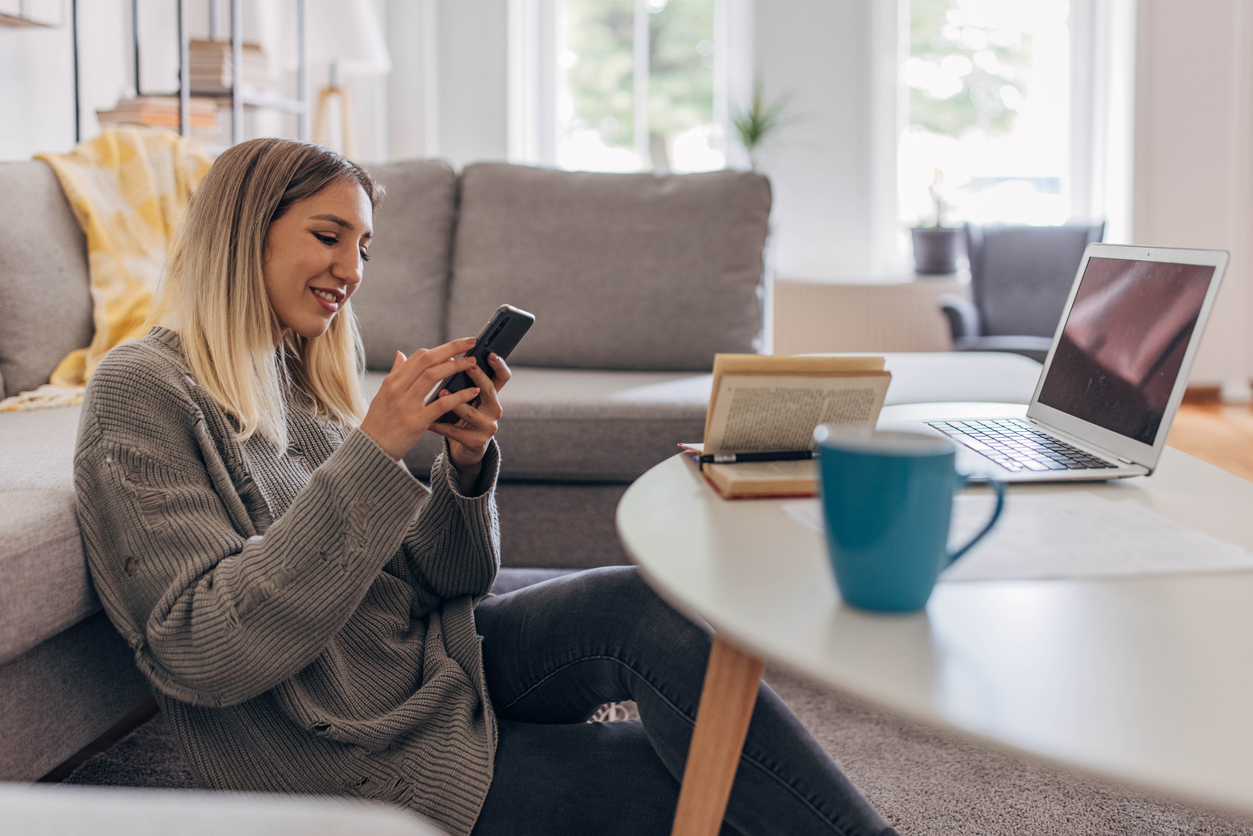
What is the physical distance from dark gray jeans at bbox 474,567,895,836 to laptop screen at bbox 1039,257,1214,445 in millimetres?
429

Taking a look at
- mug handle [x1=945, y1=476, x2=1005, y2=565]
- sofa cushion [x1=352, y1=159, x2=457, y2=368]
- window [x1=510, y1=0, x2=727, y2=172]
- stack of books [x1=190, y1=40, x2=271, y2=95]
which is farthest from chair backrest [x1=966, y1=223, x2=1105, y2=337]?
mug handle [x1=945, y1=476, x2=1005, y2=565]

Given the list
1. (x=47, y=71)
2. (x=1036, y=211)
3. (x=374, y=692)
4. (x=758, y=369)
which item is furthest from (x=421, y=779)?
(x=1036, y=211)

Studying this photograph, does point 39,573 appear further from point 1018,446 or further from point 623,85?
point 623,85

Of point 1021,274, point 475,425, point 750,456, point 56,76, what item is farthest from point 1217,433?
point 56,76

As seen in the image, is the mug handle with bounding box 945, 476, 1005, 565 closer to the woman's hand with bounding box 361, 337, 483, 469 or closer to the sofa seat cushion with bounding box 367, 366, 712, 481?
the woman's hand with bounding box 361, 337, 483, 469

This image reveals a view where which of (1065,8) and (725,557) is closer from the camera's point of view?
(725,557)

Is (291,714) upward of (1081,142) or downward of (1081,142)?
downward

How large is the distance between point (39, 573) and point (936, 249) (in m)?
3.81

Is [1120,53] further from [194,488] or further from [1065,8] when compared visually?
[194,488]

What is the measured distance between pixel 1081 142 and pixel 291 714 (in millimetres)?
4619

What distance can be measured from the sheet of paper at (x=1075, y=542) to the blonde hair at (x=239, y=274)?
1.76 feet

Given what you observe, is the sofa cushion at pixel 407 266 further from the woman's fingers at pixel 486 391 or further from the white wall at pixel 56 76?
the woman's fingers at pixel 486 391

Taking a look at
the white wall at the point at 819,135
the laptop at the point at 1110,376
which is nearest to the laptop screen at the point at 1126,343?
the laptop at the point at 1110,376

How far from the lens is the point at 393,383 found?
791 mm
